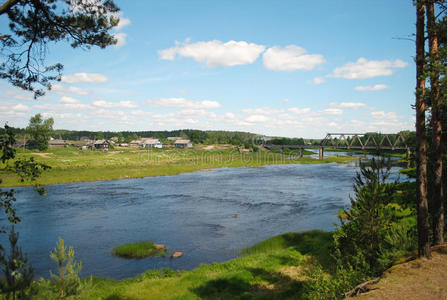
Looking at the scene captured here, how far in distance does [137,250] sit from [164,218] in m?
9.31

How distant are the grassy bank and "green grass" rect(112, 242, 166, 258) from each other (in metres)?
3.65

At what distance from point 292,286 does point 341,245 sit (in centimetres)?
330

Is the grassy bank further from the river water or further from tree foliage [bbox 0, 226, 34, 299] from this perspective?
tree foliage [bbox 0, 226, 34, 299]

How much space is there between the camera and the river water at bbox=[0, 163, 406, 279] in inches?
816

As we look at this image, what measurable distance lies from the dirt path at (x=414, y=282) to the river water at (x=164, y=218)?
12114mm

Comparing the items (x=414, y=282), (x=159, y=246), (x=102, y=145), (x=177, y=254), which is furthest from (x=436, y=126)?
(x=102, y=145)

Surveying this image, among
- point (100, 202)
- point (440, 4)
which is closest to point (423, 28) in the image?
point (440, 4)

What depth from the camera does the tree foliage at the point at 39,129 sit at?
322 ft

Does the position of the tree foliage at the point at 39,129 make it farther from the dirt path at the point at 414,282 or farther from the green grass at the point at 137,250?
the dirt path at the point at 414,282

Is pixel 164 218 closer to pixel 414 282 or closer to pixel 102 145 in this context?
pixel 414 282

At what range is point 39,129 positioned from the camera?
102750mm

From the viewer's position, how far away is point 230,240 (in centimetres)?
2373

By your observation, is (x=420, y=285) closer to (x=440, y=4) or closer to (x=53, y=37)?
(x=440, y=4)

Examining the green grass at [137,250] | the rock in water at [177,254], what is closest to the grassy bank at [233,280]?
the rock in water at [177,254]
